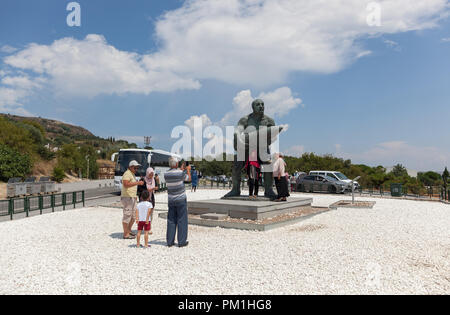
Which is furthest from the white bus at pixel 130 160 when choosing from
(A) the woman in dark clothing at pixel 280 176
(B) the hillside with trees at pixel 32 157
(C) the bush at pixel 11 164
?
(B) the hillside with trees at pixel 32 157

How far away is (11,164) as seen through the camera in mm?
39281

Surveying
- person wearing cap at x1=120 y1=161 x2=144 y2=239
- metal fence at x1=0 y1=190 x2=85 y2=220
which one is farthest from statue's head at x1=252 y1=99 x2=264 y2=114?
metal fence at x1=0 y1=190 x2=85 y2=220

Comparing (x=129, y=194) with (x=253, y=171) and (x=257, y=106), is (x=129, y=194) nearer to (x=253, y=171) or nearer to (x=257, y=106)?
(x=253, y=171)

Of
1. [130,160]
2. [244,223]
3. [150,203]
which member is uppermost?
[130,160]

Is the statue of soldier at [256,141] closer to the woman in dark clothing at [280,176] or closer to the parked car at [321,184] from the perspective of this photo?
the woman in dark clothing at [280,176]

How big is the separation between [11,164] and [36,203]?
101ft

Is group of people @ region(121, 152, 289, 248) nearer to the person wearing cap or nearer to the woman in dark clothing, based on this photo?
the person wearing cap

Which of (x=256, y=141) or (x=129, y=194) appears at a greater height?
(x=256, y=141)

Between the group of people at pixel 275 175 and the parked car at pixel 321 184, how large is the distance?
13.4 meters

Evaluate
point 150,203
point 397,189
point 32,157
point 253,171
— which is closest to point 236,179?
point 253,171

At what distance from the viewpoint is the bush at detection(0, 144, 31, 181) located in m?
38.5

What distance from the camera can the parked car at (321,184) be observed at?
24.2m

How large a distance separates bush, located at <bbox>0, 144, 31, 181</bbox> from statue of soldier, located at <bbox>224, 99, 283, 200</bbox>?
3586 cm
